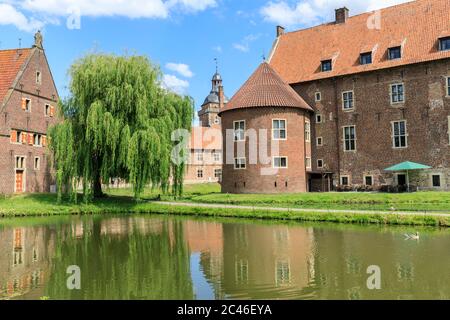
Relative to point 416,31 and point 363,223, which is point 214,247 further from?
point 416,31

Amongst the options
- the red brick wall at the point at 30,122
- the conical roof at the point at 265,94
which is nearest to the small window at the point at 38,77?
the red brick wall at the point at 30,122

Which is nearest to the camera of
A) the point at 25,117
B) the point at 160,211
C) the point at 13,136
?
the point at 160,211

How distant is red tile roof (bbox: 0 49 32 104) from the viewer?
1192 inches

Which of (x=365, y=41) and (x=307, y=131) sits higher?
(x=365, y=41)

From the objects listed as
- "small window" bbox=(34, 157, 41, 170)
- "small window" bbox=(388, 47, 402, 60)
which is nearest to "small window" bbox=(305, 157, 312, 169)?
"small window" bbox=(388, 47, 402, 60)

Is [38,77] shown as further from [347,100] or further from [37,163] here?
[347,100]

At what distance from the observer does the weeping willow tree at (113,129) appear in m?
24.4

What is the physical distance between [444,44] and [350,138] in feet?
30.1

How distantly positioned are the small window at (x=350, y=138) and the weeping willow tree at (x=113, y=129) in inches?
577

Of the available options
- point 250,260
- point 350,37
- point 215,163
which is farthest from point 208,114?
point 250,260

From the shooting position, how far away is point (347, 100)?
33.2 meters

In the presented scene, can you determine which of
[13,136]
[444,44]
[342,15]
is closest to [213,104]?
[342,15]

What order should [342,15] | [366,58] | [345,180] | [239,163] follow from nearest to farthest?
[239,163] → [366,58] → [345,180] → [342,15]

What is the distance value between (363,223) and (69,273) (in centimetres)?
1251
